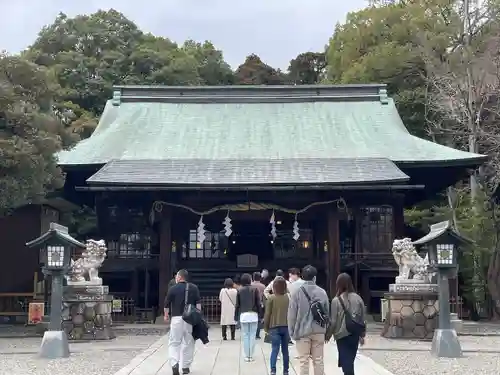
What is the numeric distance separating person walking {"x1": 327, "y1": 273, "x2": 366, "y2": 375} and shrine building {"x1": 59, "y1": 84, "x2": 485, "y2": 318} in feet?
34.1

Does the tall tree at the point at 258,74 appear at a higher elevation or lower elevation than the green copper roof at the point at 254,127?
higher

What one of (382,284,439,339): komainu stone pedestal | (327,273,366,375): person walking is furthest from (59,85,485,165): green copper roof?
(327,273,366,375): person walking

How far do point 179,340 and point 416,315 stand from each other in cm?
784

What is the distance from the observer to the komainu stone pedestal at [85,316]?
1504cm

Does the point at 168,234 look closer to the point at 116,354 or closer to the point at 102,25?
the point at 116,354

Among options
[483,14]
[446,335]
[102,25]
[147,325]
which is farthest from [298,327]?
[102,25]

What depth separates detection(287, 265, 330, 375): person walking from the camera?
770 centimetres

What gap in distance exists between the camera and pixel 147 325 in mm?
18250

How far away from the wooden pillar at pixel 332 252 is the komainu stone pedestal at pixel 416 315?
3.14 meters

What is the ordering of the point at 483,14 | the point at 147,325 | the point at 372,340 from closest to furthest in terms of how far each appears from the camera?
the point at 372,340 → the point at 147,325 → the point at 483,14

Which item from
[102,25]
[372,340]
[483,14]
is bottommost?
[372,340]

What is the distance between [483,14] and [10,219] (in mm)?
19027

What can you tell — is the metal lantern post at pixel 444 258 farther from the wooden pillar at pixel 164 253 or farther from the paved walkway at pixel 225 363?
the wooden pillar at pixel 164 253

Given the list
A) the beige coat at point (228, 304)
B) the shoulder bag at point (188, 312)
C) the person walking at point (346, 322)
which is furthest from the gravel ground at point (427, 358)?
the shoulder bag at point (188, 312)
